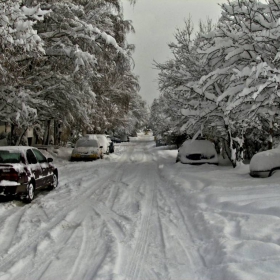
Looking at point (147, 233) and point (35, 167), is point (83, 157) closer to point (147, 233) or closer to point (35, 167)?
point (35, 167)

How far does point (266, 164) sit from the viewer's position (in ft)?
37.0

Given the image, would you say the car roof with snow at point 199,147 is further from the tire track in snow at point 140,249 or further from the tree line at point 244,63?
the tire track in snow at point 140,249

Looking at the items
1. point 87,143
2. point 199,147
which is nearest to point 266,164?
point 199,147

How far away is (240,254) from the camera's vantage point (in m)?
4.64

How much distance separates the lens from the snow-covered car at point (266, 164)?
36.7 ft

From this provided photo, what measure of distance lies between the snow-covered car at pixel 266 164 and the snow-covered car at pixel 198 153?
559 centimetres

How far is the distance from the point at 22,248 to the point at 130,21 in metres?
15.4

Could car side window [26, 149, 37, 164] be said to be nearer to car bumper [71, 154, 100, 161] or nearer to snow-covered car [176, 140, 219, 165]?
snow-covered car [176, 140, 219, 165]

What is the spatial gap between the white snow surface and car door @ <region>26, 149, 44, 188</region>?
0.50 metres

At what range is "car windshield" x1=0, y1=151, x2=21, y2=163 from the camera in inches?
374

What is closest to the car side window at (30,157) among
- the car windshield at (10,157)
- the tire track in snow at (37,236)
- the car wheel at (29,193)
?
the car windshield at (10,157)

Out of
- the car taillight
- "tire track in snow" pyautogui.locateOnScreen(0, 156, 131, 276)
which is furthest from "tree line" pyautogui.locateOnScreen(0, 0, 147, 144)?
"tire track in snow" pyautogui.locateOnScreen(0, 156, 131, 276)

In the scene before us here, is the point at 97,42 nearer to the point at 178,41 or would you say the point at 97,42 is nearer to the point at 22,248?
the point at 178,41

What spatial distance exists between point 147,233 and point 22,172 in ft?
14.5
